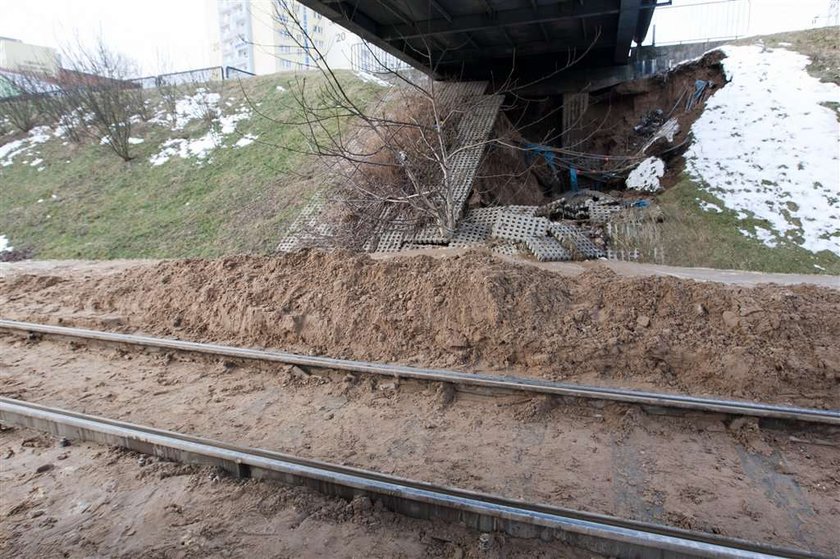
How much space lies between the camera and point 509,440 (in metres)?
4.22

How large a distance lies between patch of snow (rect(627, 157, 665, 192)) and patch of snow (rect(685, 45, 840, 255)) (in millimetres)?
751

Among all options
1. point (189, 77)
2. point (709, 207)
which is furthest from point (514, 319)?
point (189, 77)

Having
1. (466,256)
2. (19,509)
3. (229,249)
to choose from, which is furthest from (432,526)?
(229,249)

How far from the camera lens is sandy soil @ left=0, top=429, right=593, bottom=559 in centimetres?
295

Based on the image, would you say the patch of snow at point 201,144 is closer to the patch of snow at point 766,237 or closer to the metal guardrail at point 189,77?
the metal guardrail at point 189,77

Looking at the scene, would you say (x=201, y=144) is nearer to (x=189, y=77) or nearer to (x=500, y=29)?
(x=189, y=77)

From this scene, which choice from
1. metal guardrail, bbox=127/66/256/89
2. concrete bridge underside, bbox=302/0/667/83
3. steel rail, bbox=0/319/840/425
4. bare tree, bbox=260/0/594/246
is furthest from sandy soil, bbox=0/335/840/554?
metal guardrail, bbox=127/66/256/89

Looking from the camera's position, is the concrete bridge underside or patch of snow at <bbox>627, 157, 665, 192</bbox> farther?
patch of snow at <bbox>627, 157, 665, 192</bbox>

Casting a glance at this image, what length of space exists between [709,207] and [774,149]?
302 cm

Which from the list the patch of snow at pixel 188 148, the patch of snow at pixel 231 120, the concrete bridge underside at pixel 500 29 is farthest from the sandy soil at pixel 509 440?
the patch of snow at pixel 231 120

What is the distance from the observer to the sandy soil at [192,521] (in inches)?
116

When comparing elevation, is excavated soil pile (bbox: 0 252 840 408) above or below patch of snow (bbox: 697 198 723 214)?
below

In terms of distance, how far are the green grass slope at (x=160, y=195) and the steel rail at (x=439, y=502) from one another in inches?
399

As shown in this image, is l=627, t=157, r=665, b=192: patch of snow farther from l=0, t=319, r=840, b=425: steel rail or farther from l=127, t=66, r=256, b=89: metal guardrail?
l=127, t=66, r=256, b=89: metal guardrail
